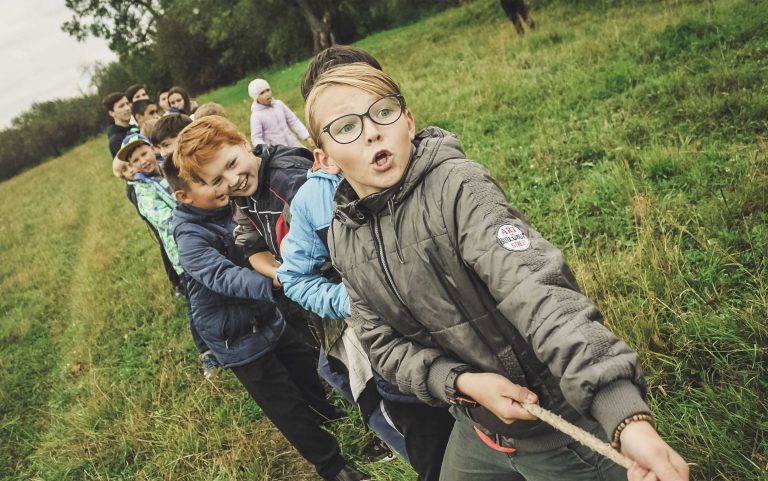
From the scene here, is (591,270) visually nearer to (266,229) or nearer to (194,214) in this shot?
(266,229)

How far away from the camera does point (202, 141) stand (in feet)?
8.09

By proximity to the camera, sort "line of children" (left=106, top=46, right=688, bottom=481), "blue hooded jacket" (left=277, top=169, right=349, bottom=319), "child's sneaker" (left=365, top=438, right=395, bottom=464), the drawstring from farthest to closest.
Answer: "child's sneaker" (left=365, top=438, right=395, bottom=464)
"blue hooded jacket" (left=277, top=169, right=349, bottom=319)
the drawstring
"line of children" (left=106, top=46, right=688, bottom=481)

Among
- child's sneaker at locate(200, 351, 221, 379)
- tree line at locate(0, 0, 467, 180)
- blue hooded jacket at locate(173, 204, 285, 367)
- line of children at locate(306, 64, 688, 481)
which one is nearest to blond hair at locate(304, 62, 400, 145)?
line of children at locate(306, 64, 688, 481)

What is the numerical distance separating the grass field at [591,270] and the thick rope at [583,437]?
4.08ft

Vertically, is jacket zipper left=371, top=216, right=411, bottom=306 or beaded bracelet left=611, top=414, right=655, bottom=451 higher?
jacket zipper left=371, top=216, right=411, bottom=306

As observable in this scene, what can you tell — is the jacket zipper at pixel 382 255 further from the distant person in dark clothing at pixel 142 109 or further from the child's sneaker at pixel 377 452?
the distant person in dark clothing at pixel 142 109

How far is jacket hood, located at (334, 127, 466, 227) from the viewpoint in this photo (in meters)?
1.33

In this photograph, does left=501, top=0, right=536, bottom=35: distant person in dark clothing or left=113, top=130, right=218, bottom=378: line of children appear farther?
left=501, top=0, right=536, bottom=35: distant person in dark clothing

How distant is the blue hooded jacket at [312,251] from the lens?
200 cm

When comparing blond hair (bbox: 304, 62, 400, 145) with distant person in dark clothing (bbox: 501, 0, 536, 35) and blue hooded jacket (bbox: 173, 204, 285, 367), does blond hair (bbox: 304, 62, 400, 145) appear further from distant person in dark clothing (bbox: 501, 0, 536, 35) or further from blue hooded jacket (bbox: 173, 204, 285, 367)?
distant person in dark clothing (bbox: 501, 0, 536, 35)

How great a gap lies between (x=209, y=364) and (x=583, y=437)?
3.47m

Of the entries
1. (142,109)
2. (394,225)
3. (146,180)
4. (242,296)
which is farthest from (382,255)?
(142,109)

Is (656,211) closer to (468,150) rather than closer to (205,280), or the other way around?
(468,150)

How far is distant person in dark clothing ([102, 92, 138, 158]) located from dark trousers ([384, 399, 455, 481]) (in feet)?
20.5
